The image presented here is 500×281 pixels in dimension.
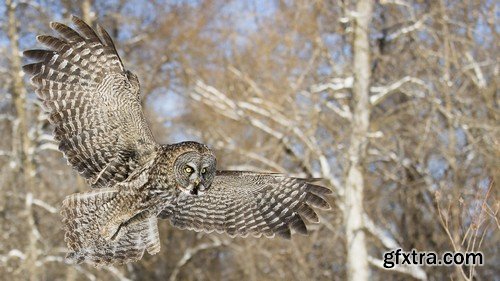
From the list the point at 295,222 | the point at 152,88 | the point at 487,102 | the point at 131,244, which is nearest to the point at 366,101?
the point at 487,102

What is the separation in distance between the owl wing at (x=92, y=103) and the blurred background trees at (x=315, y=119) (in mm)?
6661

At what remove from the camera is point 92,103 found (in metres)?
5.87

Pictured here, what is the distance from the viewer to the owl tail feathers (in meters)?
5.91

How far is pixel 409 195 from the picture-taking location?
13.6m

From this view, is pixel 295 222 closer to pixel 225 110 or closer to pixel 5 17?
pixel 225 110

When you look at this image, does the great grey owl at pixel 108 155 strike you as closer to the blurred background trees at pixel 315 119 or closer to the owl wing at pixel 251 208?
the owl wing at pixel 251 208

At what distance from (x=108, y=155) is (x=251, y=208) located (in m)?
1.39

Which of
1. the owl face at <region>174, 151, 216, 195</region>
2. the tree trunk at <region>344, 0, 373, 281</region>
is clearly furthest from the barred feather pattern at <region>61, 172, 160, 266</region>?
the tree trunk at <region>344, 0, 373, 281</region>

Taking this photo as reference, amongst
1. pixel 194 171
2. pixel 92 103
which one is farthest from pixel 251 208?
pixel 92 103

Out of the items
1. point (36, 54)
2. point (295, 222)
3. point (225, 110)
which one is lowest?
point (295, 222)

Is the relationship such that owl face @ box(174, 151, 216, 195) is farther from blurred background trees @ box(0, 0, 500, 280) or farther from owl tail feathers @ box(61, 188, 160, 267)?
blurred background trees @ box(0, 0, 500, 280)

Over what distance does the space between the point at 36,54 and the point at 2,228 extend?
34.0 ft

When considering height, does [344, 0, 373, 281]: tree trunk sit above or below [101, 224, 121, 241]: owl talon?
above

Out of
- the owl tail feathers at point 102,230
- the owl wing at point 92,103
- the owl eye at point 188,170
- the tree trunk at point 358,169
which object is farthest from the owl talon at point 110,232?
the tree trunk at point 358,169
